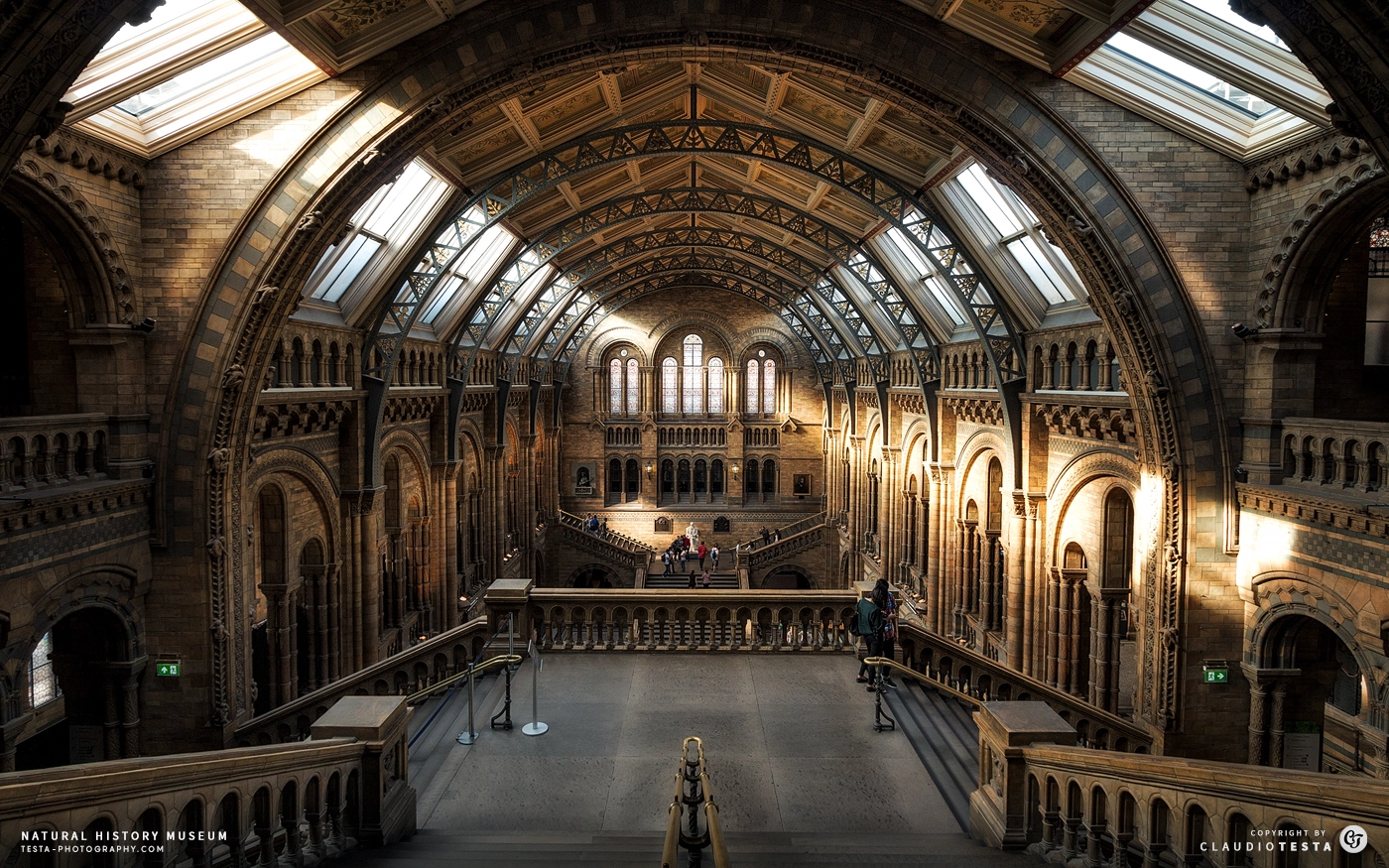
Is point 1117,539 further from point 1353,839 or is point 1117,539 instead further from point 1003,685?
point 1353,839

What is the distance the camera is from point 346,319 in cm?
1611

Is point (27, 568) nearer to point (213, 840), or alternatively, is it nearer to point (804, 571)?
point (213, 840)

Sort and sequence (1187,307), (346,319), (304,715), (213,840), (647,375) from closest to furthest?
(213,840)
(1187,307)
(304,715)
(346,319)
(647,375)

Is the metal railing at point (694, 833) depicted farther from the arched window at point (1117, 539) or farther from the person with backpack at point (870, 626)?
the arched window at point (1117, 539)

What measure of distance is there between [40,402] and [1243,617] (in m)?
16.1

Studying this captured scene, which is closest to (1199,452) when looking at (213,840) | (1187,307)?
(1187,307)

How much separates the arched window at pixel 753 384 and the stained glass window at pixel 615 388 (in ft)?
21.9

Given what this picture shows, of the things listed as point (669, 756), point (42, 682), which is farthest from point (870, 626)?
point (42, 682)

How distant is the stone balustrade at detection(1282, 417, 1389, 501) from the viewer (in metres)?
8.84

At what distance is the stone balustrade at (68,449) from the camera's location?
901 centimetres

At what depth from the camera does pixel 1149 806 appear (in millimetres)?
6059

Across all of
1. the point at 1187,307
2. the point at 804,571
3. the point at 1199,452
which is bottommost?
the point at 804,571

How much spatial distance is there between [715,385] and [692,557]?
904 centimetres

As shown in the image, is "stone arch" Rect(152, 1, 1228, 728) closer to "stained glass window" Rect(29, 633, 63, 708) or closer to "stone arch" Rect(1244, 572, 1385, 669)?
"stone arch" Rect(1244, 572, 1385, 669)
